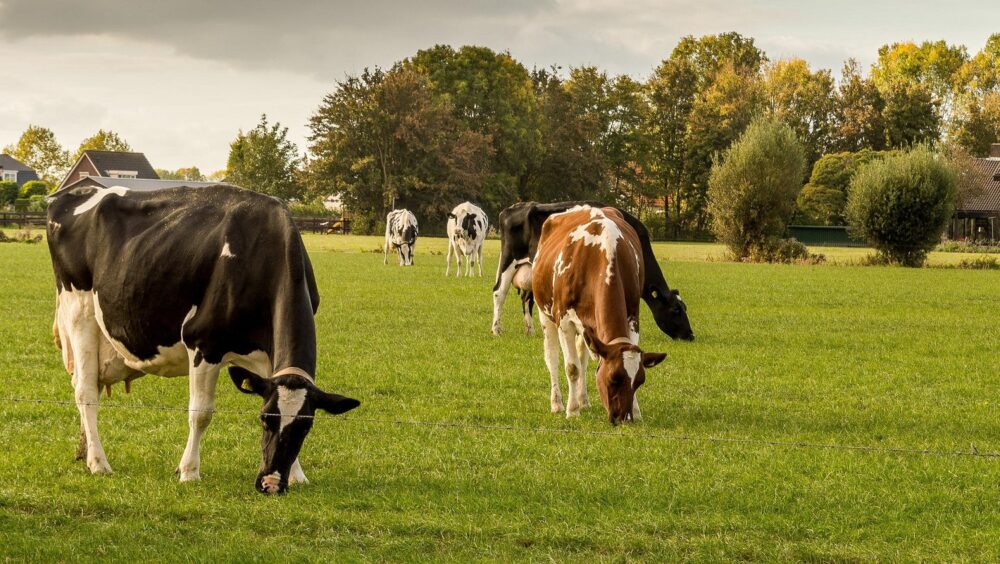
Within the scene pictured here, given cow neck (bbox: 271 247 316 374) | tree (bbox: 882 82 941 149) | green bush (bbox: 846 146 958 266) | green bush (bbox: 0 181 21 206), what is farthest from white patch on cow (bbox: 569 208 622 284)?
green bush (bbox: 0 181 21 206)

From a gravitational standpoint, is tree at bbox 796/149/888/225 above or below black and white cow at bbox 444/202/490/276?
above

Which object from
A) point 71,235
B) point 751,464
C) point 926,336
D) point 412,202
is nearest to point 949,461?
point 751,464

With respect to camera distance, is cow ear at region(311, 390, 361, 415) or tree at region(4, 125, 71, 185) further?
tree at region(4, 125, 71, 185)

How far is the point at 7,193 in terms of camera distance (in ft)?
320

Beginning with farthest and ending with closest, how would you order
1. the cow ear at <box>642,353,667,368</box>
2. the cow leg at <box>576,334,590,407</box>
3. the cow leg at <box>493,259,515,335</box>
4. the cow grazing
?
the cow leg at <box>493,259,515,335</box>, the cow grazing, the cow leg at <box>576,334,590,407</box>, the cow ear at <box>642,353,667,368</box>

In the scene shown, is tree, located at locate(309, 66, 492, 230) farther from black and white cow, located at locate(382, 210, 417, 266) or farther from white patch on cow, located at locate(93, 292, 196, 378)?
white patch on cow, located at locate(93, 292, 196, 378)

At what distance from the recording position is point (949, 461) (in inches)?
356

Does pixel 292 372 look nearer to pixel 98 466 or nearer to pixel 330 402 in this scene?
pixel 330 402

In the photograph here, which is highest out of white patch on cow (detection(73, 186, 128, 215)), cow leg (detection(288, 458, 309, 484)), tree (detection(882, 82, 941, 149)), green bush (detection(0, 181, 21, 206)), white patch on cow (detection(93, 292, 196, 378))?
tree (detection(882, 82, 941, 149))

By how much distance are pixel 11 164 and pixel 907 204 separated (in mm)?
141850

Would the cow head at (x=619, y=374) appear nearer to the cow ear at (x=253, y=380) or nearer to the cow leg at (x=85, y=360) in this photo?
the cow ear at (x=253, y=380)

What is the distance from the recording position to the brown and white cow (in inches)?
389

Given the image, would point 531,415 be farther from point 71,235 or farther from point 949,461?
point 71,235

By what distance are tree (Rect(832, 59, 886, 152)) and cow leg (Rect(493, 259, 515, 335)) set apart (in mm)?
Answer: 74480
